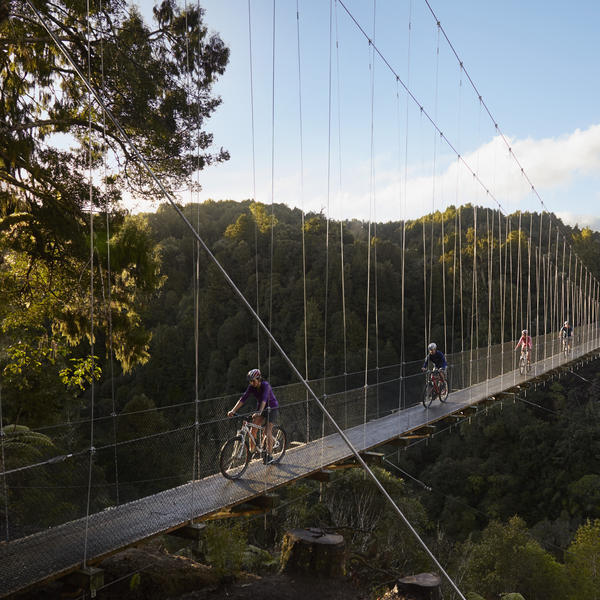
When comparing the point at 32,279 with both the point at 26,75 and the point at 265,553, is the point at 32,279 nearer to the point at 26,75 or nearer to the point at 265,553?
the point at 26,75

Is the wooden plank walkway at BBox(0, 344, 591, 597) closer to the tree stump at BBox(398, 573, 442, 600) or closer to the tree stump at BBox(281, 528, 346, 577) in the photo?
the tree stump at BBox(281, 528, 346, 577)

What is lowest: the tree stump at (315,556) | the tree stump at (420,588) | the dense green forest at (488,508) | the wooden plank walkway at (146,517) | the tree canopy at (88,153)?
the dense green forest at (488,508)

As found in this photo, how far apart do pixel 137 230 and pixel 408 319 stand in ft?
89.8

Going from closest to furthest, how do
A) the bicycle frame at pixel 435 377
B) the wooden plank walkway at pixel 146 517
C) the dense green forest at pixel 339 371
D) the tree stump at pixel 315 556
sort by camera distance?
the wooden plank walkway at pixel 146 517 → the tree stump at pixel 315 556 → the dense green forest at pixel 339 371 → the bicycle frame at pixel 435 377

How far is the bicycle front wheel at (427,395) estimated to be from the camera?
8099mm

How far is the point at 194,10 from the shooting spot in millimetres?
6781

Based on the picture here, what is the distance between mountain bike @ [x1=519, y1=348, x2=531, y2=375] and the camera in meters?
11.8

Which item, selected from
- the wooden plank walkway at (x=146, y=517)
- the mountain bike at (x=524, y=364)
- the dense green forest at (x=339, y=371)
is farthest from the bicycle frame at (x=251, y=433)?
the mountain bike at (x=524, y=364)

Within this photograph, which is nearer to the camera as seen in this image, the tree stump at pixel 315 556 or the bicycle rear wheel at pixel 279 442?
the bicycle rear wheel at pixel 279 442

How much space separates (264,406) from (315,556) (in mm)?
2420

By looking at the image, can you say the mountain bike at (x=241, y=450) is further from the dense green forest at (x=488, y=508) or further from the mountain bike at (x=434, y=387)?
the mountain bike at (x=434, y=387)

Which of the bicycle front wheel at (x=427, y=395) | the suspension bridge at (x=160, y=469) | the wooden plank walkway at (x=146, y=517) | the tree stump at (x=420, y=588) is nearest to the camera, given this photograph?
the wooden plank walkway at (x=146, y=517)

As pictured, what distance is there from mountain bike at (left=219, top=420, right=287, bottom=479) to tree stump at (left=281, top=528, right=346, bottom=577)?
1895 millimetres

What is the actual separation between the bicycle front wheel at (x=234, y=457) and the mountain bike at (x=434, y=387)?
408 cm
